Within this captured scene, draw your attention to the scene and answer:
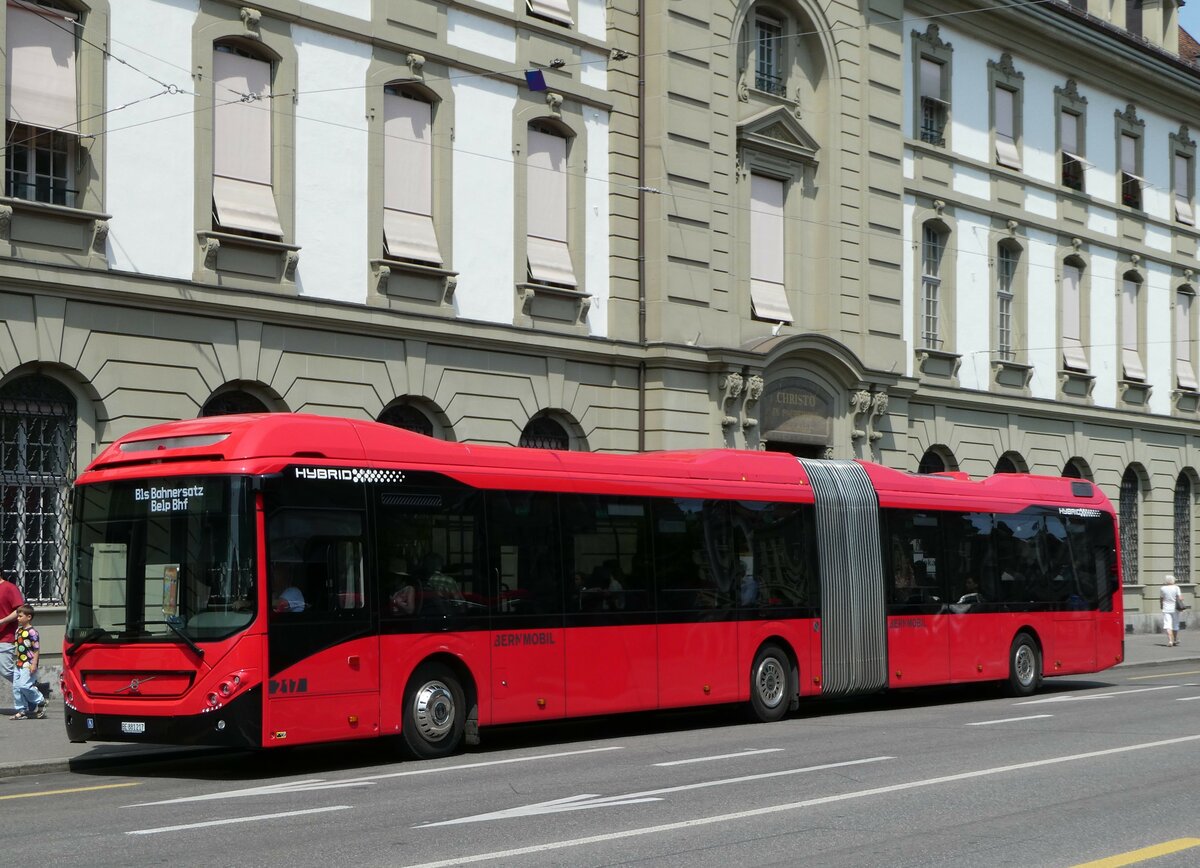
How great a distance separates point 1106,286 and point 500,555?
27.4 m


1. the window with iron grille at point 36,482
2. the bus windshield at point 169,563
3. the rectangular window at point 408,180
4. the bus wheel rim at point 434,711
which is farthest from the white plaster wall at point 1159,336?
the bus windshield at point 169,563

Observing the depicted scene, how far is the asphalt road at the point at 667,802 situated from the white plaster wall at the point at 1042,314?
1992 centimetres

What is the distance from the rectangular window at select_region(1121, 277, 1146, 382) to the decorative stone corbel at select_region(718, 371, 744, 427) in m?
16.0

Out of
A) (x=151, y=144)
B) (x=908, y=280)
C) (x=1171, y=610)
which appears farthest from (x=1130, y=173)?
(x=151, y=144)

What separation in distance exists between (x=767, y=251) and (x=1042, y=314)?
33.4ft

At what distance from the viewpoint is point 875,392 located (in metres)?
31.7

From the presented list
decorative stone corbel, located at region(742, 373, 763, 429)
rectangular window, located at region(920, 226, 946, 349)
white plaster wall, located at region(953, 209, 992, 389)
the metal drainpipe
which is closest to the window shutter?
the metal drainpipe

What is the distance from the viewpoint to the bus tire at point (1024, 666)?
78.7 ft

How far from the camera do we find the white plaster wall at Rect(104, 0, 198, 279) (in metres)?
20.5

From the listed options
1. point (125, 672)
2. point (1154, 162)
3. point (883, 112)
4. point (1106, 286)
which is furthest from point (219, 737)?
point (1154, 162)

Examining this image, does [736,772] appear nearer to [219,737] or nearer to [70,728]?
[219,737]

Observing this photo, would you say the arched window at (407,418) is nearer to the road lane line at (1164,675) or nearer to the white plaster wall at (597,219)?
the white plaster wall at (597,219)

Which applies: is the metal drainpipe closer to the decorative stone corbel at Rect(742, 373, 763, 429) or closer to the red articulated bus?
the decorative stone corbel at Rect(742, 373, 763, 429)

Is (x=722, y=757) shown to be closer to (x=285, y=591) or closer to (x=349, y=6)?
(x=285, y=591)
